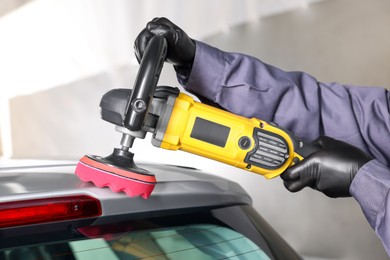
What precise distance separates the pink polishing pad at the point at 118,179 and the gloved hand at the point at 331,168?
1.38ft

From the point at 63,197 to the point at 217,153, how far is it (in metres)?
0.42

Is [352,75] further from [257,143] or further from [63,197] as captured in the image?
[63,197]

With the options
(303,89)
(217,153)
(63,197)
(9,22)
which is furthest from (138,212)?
(9,22)

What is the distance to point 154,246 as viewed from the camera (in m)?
1.06

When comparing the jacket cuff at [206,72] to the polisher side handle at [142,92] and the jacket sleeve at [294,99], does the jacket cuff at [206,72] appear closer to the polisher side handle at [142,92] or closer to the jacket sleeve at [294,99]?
the jacket sleeve at [294,99]

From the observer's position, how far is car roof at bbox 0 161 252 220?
984mm

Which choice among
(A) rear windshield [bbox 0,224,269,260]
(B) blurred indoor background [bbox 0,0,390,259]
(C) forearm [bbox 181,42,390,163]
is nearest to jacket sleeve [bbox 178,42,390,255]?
(C) forearm [bbox 181,42,390,163]

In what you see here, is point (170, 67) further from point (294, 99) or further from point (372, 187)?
point (372, 187)

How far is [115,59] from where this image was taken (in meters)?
→ 3.89

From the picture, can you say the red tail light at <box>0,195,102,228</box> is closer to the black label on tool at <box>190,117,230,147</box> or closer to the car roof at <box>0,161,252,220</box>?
the car roof at <box>0,161,252,220</box>

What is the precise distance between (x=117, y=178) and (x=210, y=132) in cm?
28

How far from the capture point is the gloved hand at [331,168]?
1279mm

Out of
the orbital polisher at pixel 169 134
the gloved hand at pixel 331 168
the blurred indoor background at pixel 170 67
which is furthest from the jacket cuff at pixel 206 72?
the blurred indoor background at pixel 170 67

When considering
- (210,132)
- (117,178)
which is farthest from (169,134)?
(117,178)
